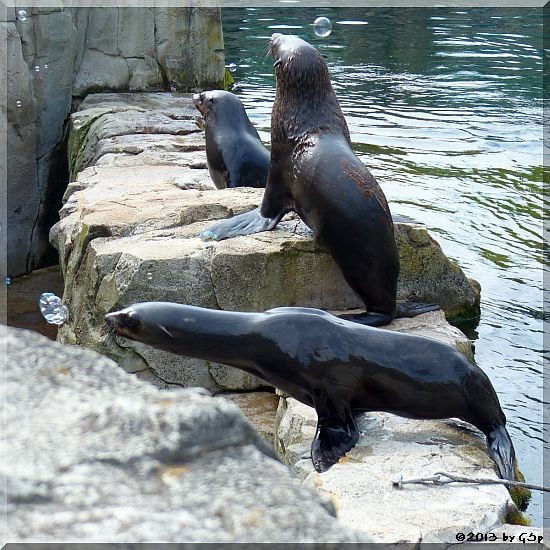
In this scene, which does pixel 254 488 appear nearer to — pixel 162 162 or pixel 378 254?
pixel 378 254

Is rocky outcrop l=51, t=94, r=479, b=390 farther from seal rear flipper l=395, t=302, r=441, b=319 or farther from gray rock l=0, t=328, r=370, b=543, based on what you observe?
gray rock l=0, t=328, r=370, b=543

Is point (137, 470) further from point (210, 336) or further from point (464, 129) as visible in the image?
point (464, 129)

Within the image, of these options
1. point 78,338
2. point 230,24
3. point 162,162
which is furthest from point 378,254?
point 230,24

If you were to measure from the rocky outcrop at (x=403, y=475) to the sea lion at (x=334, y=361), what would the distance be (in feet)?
0.22

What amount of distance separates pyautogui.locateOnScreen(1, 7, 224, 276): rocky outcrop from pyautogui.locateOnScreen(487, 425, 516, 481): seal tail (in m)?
5.04

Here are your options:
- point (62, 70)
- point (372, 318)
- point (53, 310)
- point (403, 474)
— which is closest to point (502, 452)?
point (403, 474)

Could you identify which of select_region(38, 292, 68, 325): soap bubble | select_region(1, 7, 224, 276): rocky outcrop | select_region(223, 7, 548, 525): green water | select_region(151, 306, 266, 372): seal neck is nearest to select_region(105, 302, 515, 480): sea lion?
Result: select_region(151, 306, 266, 372): seal neck

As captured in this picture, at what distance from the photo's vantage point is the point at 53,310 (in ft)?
19.9

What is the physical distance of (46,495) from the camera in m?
1.02

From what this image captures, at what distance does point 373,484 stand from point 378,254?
1.78 m

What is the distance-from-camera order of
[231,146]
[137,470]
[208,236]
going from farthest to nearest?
[231,146] → [208,236] → [137,470]

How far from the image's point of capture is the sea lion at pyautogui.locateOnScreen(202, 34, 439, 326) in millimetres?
4824

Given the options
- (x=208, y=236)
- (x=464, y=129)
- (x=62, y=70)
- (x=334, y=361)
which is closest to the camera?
(x=334, y=361)

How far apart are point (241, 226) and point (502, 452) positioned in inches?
75.1
